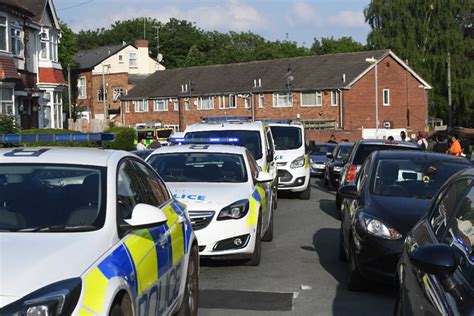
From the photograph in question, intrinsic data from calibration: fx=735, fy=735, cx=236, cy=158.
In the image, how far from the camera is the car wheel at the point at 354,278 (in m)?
7.73

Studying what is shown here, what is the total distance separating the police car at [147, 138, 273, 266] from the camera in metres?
8.83

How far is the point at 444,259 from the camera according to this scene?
374 cm

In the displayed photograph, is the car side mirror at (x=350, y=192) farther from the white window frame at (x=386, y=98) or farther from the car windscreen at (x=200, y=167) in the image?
the white window frame at (x=386, y=98)

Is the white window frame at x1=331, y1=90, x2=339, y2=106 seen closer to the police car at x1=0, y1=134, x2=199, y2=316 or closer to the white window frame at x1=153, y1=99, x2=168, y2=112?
the white window frame at x1=153, y1=99, x2=168, y2=112

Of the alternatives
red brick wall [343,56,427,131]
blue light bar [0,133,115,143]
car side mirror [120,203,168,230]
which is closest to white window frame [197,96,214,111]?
red brick wall [343,56,427,131]

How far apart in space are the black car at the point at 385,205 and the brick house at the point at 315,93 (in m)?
46.1

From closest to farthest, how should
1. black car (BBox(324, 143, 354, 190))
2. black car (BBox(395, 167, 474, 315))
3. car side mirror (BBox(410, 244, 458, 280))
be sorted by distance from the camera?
black car (BBox(395, 167, 474, 315)) → car side mirror (BBox(410, 244, 458, 280)) → black car (BBox(324, 143, 354, 190))

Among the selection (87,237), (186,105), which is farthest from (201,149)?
(186,105)

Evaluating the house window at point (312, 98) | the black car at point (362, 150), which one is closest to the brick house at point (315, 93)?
the house window at point (312, 98)

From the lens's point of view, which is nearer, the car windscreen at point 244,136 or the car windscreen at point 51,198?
the car windscreen at point 51,198

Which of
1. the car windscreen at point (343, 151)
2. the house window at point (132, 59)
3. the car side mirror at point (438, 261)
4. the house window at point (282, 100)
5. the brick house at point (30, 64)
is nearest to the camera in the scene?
the car side mirror at point (438, 261)

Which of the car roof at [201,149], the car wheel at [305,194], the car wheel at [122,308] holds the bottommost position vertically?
the car wheel at [305,194]

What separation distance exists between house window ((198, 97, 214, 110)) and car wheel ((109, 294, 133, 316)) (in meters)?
63.9

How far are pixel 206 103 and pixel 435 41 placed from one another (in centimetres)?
2124
